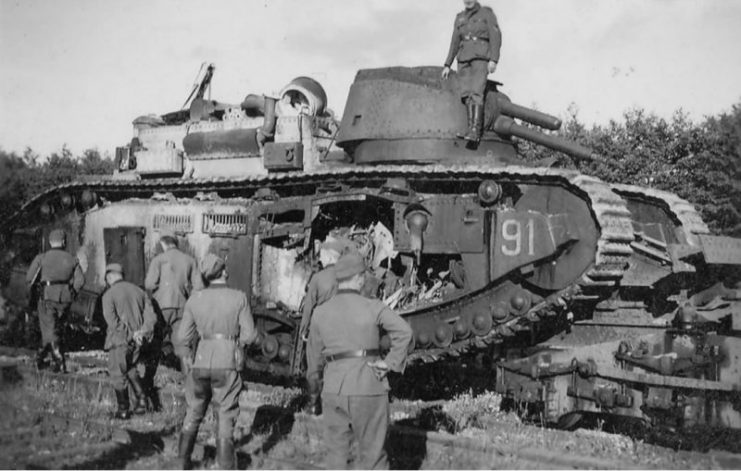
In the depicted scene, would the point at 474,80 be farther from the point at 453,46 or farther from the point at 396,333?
the point at 396,333

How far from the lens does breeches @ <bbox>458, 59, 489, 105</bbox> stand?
10531 mm

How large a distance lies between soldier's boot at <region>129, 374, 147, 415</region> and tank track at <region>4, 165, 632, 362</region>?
118 inches

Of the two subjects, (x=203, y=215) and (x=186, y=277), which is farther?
(x=203, y=215)

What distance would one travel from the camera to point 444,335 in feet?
31.4

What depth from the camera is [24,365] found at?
1174 centimetres

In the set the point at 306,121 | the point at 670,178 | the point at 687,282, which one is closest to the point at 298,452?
the point at 687,282

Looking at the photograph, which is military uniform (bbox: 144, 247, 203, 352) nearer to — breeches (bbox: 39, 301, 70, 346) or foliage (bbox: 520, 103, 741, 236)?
breeches (bbox: 39, 301, 70, 346)

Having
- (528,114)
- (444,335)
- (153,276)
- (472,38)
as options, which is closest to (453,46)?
(472,38)

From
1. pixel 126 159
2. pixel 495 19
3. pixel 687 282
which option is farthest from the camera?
pixel 126 159

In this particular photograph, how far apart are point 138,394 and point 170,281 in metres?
1.72

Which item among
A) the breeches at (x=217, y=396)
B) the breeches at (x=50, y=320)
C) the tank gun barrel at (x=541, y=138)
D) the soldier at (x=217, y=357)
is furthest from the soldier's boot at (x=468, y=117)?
the breeches at (x=50, y=320)

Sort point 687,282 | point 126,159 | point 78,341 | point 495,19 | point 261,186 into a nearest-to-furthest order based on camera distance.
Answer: point 687,282 → point 495,19 → point 261,186 → point 126,159 → point 78,341

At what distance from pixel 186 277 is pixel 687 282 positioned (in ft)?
19.7

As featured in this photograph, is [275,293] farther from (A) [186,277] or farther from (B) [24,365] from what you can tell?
(B) [24,365]
